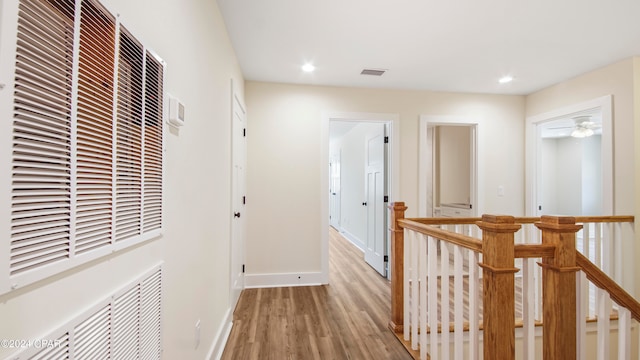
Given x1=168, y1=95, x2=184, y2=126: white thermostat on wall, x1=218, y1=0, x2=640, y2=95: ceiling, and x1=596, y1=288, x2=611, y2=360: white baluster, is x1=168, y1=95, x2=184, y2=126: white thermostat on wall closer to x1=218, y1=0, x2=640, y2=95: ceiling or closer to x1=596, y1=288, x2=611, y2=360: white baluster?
x1=218, y1=0, x2=640, y2=95: ceiling

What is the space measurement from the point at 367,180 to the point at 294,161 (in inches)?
61.7

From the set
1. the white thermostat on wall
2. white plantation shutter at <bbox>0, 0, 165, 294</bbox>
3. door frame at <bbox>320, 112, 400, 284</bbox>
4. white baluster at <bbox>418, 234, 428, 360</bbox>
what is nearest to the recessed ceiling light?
door frame at <bbox>320, 112, 400, 284</bbox>

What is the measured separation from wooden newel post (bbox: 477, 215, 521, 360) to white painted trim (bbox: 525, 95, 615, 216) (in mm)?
2556

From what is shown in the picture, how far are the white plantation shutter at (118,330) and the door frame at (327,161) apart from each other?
2.49m

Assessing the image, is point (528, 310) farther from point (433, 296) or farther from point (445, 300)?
point (433, 296)

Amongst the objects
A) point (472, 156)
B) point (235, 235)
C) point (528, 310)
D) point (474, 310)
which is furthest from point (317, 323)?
point (472, 156)

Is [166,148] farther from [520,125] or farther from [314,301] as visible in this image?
[520,125]

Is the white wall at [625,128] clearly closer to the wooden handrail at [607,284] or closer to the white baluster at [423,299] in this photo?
the wooden handrail at [607,284]

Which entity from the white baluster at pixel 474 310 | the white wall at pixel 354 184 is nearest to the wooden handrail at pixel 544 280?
the white baluster at pixel 474 310

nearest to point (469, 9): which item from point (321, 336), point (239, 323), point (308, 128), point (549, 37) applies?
point (549, 37)

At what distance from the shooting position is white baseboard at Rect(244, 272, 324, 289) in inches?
131

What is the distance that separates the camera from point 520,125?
3850 mm

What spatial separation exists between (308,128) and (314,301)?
194 cm

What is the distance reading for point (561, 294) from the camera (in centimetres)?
121
